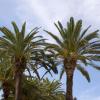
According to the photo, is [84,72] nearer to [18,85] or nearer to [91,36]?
[91,36]

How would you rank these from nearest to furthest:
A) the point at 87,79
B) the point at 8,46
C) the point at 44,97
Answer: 1. the point at 8,46
2. the point at 87,79
3. the point at 44,97

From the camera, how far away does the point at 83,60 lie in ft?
149

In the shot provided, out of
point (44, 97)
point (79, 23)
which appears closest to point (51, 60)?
point (79, 23)

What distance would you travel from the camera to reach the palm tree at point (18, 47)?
147ft

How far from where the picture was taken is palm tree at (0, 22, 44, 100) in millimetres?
44750

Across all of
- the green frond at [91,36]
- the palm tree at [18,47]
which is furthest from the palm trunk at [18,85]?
the green frond at [91,36]

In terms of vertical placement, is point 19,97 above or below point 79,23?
below

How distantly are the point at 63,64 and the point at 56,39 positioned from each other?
3.03 metres

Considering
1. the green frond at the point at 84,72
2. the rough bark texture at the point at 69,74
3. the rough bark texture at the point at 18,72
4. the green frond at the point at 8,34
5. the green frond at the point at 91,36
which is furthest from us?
the green frond at the point at 84,72

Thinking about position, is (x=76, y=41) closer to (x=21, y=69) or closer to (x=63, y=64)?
(x=63, y=64)

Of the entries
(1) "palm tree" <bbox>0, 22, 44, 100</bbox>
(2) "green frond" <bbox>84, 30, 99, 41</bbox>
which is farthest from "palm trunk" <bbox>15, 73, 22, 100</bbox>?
(2) "green frond" <bbox>84, 30, 99, 41</bbox>

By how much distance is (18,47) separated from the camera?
1757 inches

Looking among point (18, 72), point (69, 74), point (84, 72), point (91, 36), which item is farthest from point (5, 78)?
point (91, 36)

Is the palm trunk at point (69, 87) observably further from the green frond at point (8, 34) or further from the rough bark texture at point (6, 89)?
the rough bark texture at point (6, 89)
